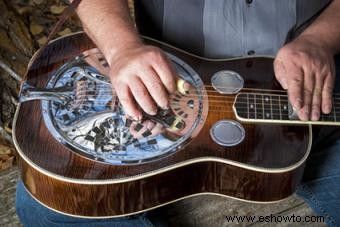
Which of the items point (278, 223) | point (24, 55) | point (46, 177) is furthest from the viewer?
point (24, 55)

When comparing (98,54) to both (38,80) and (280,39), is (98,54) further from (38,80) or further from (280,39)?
(280,39)

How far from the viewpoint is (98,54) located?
1.09 metres

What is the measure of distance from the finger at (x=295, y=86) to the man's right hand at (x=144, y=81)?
223 millimetres

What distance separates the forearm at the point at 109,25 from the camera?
1.00m

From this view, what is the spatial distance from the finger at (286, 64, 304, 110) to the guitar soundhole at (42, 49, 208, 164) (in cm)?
17

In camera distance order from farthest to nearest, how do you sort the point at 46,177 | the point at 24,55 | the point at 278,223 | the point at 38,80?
1. the point at 24,55
2. the point at 278,223
3. the point at 38,80
4. the point at 46,177

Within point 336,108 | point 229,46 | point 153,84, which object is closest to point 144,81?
point 153,84

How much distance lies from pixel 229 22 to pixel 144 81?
0.87ft

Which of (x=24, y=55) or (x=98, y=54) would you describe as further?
(x=24, y=55)

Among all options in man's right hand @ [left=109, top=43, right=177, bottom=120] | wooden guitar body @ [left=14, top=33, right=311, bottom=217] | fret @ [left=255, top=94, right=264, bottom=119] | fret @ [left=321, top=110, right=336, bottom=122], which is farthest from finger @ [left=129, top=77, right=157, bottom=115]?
fret @ [left=321, top=110, right=336, bottom=122]

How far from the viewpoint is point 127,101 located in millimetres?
931

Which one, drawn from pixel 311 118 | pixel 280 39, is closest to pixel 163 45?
pixel 280 39

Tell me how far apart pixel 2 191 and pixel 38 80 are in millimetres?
403

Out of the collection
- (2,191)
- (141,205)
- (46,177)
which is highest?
(46,177)
